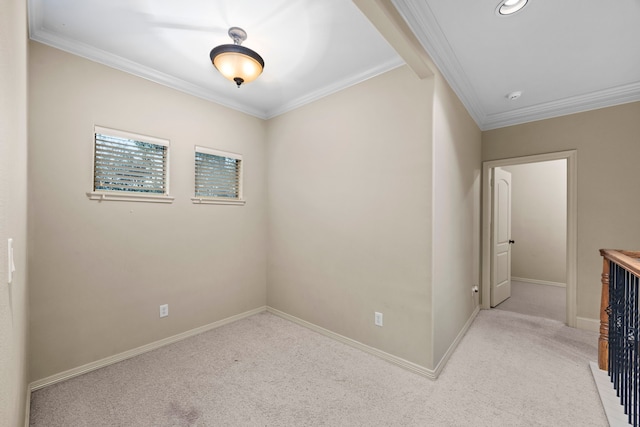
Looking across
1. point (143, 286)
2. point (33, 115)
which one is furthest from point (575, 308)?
point (33, 115)

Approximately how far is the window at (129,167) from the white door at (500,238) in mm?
4191

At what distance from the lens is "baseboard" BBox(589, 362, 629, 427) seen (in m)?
1.72

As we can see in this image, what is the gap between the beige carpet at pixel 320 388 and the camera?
1.79 meters

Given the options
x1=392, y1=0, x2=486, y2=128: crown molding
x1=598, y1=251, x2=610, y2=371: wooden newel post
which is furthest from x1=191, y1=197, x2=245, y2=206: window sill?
x1=598, y1=251, x2=610, y2=371: wooden newel post

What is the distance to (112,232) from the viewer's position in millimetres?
2408

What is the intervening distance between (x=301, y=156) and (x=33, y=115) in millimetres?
2269

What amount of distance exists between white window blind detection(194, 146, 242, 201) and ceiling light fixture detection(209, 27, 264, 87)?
1113 mm

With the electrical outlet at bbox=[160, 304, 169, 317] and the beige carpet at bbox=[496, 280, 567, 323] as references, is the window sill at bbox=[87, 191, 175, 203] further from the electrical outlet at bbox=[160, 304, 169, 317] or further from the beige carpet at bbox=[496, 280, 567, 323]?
the beige carpet at bbox=[496, 280, 567, 323]

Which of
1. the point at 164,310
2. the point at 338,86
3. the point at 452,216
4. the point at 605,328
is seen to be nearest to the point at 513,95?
the point at 452,216

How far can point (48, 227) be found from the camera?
210 cm

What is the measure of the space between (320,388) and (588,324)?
128 inches

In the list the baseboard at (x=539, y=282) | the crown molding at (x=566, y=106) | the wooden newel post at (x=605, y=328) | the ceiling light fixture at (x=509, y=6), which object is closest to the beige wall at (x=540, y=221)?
the baseboard at (x=539, y=282)

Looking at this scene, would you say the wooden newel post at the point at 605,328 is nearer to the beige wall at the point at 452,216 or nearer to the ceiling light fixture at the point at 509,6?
the beige wall at the point at 452,216

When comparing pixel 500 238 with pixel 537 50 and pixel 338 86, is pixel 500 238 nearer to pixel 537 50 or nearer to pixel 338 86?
pixel 537 50
